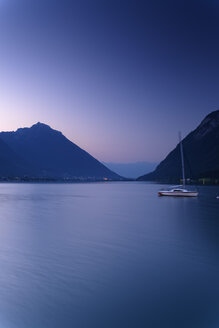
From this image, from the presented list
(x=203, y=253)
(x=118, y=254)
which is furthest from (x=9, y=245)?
(x=203, y=253)

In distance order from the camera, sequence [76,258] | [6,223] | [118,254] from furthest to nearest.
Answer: [6,223] < [118,254] < [76,258]

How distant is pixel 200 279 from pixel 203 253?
15.3 ft

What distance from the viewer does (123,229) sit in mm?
24797

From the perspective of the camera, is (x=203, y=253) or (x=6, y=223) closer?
(x=203, y=253)

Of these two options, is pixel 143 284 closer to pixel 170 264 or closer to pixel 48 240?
pixel 170 264

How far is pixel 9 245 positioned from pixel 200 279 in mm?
12390

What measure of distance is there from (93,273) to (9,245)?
8551 millimetres

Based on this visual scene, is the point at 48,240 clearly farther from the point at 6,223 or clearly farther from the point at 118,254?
the point at 6,223

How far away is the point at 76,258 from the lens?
14.6 meters

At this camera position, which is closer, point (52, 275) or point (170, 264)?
point (52, 275)

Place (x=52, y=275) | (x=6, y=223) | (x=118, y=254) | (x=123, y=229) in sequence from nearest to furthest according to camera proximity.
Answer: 1. (x=52, y=275)
2. (x=118, y=254)
3. (x=123, y=229)
4. (x=6, y=223)

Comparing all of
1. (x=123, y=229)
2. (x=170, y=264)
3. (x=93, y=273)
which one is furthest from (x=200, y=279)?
(x=123, y=229)

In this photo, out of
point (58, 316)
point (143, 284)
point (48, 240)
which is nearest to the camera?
point (58, 316)

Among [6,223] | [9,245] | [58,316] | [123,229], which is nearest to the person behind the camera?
[58,316]
